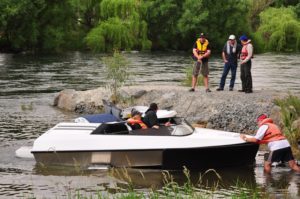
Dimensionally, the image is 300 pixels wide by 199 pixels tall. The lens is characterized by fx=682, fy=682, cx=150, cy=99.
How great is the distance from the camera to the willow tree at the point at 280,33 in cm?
6412

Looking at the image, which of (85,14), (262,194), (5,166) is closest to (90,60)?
(85,14)

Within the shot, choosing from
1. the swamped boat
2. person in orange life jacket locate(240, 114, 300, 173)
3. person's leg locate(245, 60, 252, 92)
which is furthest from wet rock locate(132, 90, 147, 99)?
person in orange life jacket locate(240, 114, 300, 173)

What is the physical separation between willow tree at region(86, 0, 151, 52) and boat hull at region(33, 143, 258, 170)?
44076 millimetres

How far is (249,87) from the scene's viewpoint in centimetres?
2073

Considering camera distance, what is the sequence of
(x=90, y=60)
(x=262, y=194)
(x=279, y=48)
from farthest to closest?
(x=279, y=48) < (x=90, y=60) < (x=262, y=194)

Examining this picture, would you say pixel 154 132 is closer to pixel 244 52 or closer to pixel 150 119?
pixel 150 119

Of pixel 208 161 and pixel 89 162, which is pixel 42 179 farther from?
pixel 208 161

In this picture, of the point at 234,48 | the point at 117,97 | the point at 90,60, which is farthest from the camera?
the point at 90,60

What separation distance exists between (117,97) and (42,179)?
9.86 metres

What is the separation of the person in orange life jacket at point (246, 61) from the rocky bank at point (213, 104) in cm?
34

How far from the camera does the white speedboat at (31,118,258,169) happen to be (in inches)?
566

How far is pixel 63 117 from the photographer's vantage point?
23031 mm

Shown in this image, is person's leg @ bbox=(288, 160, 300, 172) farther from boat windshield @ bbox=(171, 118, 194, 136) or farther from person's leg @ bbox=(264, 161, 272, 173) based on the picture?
boat windshield @ bbox=(171, 118, 194, 136)

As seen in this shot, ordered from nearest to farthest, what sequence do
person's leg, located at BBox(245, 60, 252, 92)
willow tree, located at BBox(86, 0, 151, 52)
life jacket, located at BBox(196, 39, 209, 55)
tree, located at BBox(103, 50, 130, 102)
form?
person's leg, located at BBox(245, 60, 252, 92) → life jacket, located at BBox(196, 39, 209, 55) → tree, located at BBox(103, 50, 130, 102) → willow tree, located at BBox(86, 0, 151, 52)
